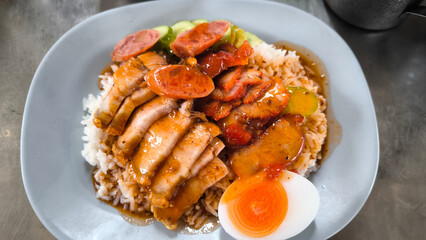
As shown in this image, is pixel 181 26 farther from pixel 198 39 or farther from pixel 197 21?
pixel 198 39

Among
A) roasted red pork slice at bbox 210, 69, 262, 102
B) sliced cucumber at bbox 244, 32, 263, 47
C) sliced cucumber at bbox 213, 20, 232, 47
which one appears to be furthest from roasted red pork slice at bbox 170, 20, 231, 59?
roasted red pork slice at bbox 210, 69, 262, 102

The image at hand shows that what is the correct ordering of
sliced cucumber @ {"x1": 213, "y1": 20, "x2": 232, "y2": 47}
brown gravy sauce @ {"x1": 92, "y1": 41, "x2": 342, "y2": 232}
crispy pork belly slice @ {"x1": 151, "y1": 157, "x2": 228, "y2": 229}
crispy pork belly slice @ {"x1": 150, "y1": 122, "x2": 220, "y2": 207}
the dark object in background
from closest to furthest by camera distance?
crispy pork belly slice @ {"x1": 150, "y1": 122, "x2": 220, "y2": 207} < crispy pork belly slice @ {"x1": 151, "y1": 157, "x2": 228, "y2": 229} < brown gravy sauce @ {"x1": 92, "y1": 41, "x2": 342, "y2": 232} < sliced cucumber @ {"x1": 213, "y1": 20, "x2": 232, "y2": 47} < the dark object in background

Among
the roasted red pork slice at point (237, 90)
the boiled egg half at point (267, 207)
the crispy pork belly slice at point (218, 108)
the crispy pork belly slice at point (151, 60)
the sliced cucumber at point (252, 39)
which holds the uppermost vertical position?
the crispy pork belly slice at point (151, 60)

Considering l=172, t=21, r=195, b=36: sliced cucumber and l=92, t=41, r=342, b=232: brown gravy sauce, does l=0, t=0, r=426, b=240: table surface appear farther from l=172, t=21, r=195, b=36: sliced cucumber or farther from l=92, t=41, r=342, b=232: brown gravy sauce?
l=172, t=21, r=195, b=36: sliced cucumber

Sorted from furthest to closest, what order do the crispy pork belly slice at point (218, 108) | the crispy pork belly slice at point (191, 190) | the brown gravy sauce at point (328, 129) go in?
1. the brown gravy sauce at point (328, 129)
2. the crispy pork belly slice at point (218, 108)
3. the crispy pork belly slice at point (191, 190)

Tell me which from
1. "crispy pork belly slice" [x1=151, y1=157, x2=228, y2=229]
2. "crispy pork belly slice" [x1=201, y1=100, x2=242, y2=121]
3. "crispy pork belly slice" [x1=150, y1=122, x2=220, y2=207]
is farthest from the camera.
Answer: "crispy pork belly slice" [x1=201, y1=100, x2=242, y2=121]

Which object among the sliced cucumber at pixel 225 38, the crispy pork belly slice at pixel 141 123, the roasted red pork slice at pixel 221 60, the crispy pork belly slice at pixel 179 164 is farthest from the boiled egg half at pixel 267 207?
the sliced cucumber at pixel 225 38

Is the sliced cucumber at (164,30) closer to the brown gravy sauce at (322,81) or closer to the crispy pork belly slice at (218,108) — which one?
the crispy pork belly slice at (218,108)
